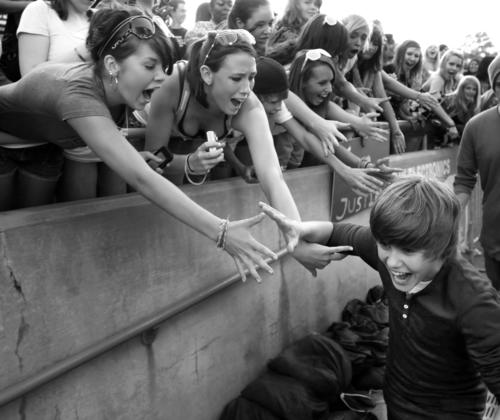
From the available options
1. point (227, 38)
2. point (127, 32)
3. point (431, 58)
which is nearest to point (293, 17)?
point (227, 38)

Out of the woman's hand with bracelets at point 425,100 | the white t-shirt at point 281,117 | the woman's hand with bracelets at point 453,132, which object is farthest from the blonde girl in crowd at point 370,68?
the woman's hand with bracelets at point 453,132

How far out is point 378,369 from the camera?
4.13 meters

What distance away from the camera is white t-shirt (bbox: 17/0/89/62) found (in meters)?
2.87

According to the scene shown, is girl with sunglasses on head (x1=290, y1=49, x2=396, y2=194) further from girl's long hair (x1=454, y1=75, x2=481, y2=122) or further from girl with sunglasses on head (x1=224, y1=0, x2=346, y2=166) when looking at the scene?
girl's long hair (x1=454, y1=75, x2=481, y2=122)

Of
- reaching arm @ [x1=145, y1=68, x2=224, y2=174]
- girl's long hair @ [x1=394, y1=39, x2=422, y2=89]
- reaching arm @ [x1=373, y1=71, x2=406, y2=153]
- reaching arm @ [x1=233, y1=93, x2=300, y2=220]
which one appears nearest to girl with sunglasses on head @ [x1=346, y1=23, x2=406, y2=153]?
reaching arm @ [x1=373, y1=71, x2=406, y2=153]

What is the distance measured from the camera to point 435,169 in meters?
7.18

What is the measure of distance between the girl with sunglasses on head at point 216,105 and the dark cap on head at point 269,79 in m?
0.41

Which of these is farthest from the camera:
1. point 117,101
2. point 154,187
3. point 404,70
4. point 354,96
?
point 404,70

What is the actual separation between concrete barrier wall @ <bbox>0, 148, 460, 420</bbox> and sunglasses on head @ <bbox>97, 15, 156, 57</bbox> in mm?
631

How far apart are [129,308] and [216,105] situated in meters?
1.02

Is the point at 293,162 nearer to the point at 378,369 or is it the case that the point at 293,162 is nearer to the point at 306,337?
the point at 306,337

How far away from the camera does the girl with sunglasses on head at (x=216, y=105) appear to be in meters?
2.81

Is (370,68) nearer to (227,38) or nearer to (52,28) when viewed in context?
(227,38)

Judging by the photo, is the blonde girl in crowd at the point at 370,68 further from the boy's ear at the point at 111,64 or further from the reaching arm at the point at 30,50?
the boy's ear at the point at 111,64
